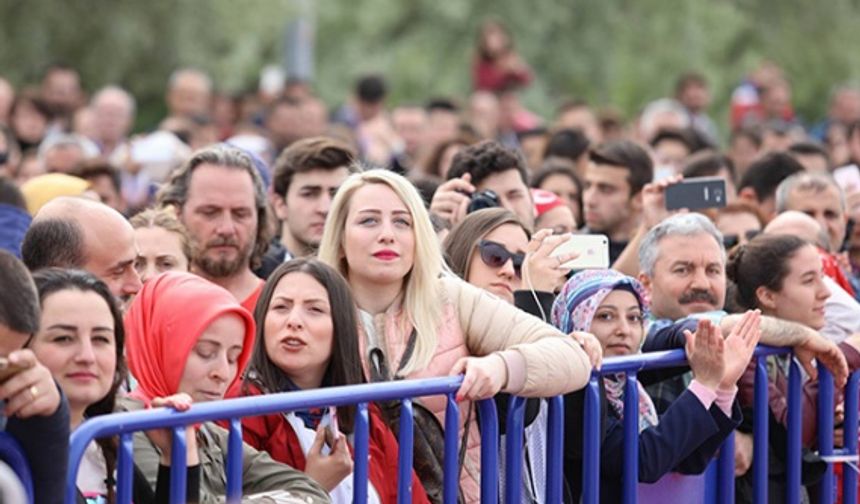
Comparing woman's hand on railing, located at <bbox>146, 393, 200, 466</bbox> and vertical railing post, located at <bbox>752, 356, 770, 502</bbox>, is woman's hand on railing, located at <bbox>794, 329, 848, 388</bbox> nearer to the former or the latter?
vertical railing post, located at <bbox>752, 356, 770, 502</bbox>

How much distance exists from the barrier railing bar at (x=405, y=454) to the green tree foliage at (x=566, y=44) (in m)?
17.8

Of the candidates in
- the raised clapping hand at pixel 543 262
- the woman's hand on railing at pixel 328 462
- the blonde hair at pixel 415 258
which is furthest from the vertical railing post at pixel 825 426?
the woman's hand on railing at pixel 328 462

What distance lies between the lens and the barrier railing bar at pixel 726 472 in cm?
700

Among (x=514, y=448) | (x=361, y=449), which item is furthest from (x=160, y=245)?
(x=361, y=449)

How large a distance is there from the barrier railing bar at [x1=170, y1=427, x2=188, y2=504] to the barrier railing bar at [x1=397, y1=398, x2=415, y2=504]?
841 millimetres

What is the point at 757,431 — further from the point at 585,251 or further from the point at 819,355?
the point at 585,251

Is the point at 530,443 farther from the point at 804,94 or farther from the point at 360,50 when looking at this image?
the point at 804,94

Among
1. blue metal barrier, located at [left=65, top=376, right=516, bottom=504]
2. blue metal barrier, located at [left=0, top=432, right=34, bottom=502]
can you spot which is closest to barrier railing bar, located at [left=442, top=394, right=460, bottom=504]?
blue metal barrier, located at [left=65, top=376, right=516, bottom=504]

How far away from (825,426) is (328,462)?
2479 mm

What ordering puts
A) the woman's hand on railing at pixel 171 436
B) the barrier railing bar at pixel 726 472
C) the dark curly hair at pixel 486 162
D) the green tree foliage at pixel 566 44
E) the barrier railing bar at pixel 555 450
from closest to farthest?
1. the woman's hand on railing at pixel 171 436
2. the barrier railing bar at pixel 555 450
3. the barrier railing bar at pixel 726 472
4. the dark curly hair at pixel 486 162
5. the green tree foliage at pixel 566 44

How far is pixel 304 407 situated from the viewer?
213 inches

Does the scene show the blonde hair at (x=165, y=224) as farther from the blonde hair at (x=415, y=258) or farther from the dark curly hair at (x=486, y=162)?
the dark curly hair at (x=486, y=162)

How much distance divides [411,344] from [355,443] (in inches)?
31.6

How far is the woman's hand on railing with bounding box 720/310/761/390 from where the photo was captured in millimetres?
6699
